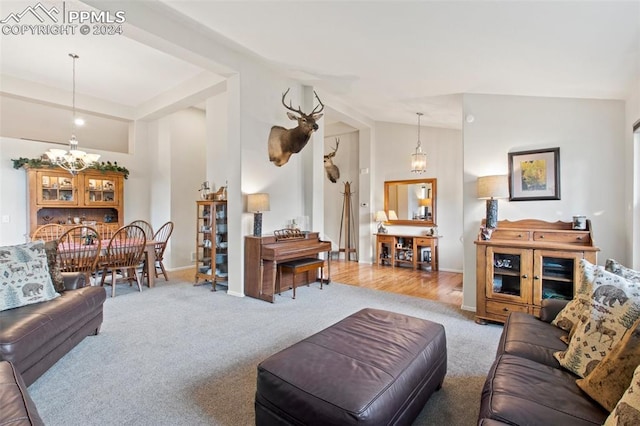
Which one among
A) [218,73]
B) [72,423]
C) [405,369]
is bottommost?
[72,423]

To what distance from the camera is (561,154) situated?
133 inches

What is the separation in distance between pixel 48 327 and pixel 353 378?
2186mm

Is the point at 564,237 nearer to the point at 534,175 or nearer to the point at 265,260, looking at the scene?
the point at 534,175

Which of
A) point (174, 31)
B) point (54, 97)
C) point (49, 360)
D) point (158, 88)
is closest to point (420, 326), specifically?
point (49, 360)

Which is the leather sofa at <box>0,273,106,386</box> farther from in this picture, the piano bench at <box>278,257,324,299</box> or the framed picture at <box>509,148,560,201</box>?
the framed picture at <box>509,148,560,201</box>

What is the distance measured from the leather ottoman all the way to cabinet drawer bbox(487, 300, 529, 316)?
163 centimetres

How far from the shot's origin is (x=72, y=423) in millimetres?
1730

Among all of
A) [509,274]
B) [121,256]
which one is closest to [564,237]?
[509,274]

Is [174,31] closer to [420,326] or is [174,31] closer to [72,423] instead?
[72,423]

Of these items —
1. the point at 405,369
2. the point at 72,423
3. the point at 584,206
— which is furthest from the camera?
the point at 584,206

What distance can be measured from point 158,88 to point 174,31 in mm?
2264

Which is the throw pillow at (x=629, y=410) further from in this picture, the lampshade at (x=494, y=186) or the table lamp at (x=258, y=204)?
the table lamp at (x=258, y=204)

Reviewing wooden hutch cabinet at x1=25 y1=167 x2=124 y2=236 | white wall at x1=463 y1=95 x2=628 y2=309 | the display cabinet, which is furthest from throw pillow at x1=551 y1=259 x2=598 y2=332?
wooden hutch cabinet at x1=25 y1=167 x2=124 y2=236

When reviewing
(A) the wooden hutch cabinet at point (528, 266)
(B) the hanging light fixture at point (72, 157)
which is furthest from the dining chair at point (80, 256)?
(A) the wooden hutch cabinet at point (528, 266)
